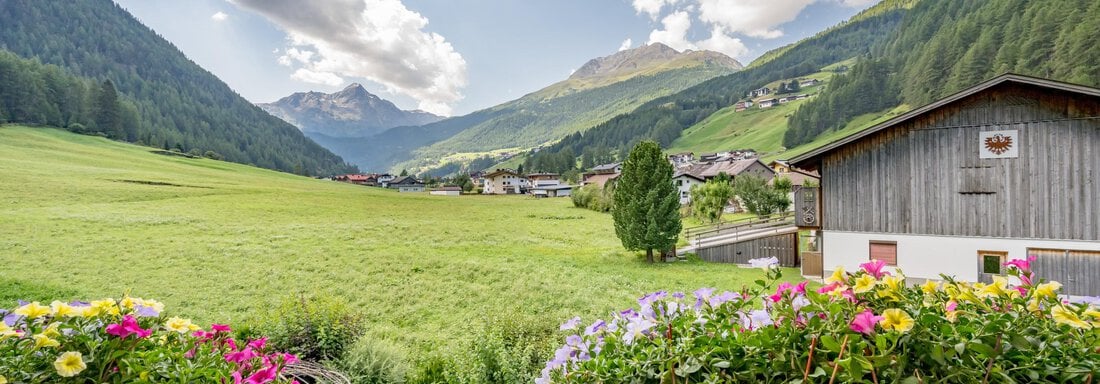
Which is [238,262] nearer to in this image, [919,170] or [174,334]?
[174,334]

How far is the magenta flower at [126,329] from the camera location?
1.75 metres

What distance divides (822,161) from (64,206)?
130 ft

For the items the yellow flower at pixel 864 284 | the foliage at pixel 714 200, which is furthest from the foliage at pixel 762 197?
the yellow flower at pixel 864 284

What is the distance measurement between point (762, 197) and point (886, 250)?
2763cm

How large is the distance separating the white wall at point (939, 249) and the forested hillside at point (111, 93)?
373ft

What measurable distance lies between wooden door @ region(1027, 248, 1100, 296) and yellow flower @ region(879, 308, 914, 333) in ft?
55.8

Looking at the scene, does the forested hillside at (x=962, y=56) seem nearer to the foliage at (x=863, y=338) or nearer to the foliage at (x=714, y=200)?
the foliage at (x=714, y=200)

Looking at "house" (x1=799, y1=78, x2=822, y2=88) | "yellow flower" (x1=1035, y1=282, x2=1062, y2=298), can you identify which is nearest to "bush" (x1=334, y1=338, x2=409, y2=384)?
"yellow flower" (x1=1035, y1=282, x2=1062, y2=298)

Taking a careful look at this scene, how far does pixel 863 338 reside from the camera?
146cm

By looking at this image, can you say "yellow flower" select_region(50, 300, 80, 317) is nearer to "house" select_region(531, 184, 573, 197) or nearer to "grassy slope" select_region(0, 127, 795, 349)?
"grassy slope" select_region(0, 127, 795, 349)

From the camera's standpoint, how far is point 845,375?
4.41 ft

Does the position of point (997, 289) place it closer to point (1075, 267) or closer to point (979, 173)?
point (979, 173)

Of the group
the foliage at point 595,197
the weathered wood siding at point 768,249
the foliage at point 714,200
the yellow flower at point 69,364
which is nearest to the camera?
the yellow flower at point 69,364

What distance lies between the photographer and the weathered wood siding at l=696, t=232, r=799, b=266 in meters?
21.6
